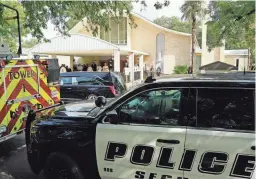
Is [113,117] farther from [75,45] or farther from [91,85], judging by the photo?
[75,45]

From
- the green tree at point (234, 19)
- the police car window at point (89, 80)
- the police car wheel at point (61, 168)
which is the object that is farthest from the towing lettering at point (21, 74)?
the green tree at point (234, 19)

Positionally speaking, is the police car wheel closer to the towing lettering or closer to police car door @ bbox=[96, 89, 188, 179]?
police car door @ bbox=[96, 89, 188, 179]

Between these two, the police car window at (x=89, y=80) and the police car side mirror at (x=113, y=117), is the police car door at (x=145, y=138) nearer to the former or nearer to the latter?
the police car side mirror at (x=113, y=117)

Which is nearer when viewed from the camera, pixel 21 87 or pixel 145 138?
pixel 145 138

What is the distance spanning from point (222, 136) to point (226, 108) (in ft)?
0.99

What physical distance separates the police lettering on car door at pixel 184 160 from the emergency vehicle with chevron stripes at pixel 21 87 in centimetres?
293

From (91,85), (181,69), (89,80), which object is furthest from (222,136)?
(181,69)

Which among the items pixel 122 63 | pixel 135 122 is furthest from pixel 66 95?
pixel 122 63

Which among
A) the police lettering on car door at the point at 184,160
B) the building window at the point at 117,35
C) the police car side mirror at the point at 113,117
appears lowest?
the police lettering on car door at the point at 184,160

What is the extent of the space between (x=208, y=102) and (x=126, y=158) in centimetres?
115

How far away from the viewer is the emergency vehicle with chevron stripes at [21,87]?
541cm

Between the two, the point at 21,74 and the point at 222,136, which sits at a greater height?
the point at 21,74

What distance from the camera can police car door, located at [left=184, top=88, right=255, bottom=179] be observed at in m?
2.85

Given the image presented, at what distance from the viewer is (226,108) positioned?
3.01m
